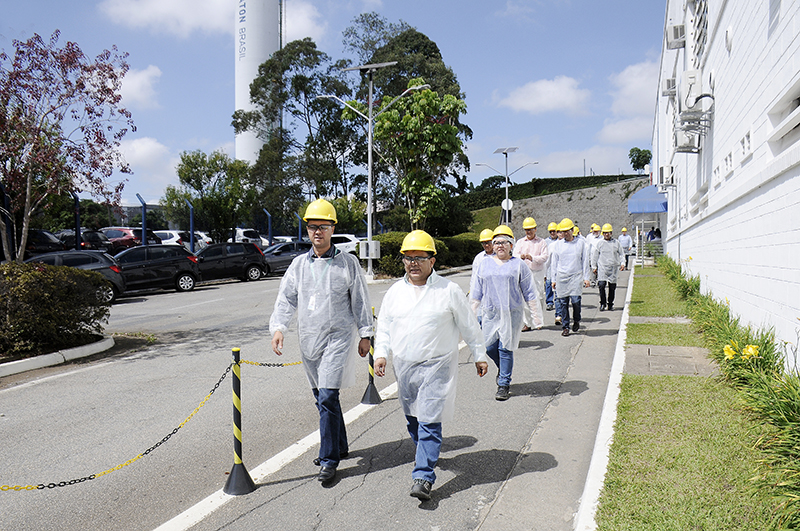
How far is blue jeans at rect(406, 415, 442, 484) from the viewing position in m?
3.82

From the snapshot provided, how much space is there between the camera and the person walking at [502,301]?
6215 millimetres

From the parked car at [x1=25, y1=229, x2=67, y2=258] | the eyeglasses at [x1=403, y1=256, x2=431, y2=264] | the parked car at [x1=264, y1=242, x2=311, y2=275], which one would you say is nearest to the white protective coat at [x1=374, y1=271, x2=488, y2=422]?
the eyeglasses at [x1=403, y1=256, x2=431, y2=264]

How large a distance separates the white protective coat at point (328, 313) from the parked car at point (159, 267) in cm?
1558

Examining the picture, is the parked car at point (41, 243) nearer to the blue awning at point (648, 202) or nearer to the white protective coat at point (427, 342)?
the white protective coat at point (427, 342)

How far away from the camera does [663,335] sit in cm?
898

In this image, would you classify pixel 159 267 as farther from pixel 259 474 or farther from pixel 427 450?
pixel 427 450

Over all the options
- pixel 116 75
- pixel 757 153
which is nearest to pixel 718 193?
pixel 757 153

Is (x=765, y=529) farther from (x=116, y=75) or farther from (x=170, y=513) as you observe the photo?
(x=116, y=75)

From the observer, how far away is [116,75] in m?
9.91

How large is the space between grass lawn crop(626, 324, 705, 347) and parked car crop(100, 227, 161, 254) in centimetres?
2478

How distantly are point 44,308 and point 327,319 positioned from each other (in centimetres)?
651

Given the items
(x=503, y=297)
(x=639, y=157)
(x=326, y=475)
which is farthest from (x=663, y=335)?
(x=639, y=157)

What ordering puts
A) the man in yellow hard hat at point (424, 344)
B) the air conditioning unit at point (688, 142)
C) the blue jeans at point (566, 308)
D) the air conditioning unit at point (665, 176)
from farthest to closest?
the air conditioning unit at point (665, 176) < the air conditioning unit at point (688, 142) < the blue jeans at point (566, 308) < the man in yellow hard hat at point (424, 344)

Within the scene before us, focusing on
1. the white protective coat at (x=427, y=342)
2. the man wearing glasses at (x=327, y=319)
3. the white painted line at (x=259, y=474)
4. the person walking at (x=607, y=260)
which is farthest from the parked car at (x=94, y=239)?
the white protective coat at (x=427, y=342)
